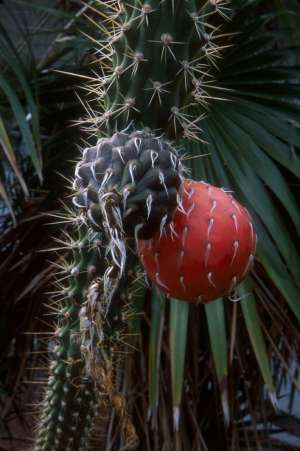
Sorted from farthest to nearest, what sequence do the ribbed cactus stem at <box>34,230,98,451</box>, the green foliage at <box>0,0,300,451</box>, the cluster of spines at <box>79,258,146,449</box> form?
the green foliage at <box>0,0,300,451</box>, the ribbed cactus stem at <box>34,230,98,451</box>, the cluster of spines at <box>79,258,146,449</box>

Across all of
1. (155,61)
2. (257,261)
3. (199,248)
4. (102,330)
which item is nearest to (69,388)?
(102,330)

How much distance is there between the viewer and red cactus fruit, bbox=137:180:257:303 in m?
0.85

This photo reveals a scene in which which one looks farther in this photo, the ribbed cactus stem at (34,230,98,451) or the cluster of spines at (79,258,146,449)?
the ribbed cactus stem at (34,230,98,451)

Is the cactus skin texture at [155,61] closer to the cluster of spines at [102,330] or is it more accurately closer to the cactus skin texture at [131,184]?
the cactus skin texture at [131,184]

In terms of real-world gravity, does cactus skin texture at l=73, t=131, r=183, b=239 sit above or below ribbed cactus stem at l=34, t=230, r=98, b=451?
above

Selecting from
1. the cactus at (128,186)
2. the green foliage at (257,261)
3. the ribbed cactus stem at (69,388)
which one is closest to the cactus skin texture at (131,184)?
the cactus at (128,186)

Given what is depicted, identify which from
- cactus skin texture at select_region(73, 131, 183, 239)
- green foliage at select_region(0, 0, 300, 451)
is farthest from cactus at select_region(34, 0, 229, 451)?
green foliage at select_region(0, 0, 300, 451)

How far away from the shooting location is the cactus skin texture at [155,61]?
89 centimetres

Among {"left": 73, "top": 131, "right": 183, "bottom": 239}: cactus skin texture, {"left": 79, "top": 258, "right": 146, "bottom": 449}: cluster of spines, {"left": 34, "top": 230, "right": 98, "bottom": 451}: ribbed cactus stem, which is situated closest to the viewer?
{"left": 73, "top": 131, "right": 183, "bottom": 239}: cactus skin texture

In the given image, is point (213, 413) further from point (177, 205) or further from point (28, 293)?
point (177, 205)

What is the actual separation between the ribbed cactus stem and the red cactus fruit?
0.22 metres

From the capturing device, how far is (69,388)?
1.16m

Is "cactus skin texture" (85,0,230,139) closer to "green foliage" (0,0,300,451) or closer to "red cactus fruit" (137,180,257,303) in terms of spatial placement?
"red cactus fruit" (137,180,257,303)

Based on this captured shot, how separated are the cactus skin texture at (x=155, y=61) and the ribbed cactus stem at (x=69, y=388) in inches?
8.5
